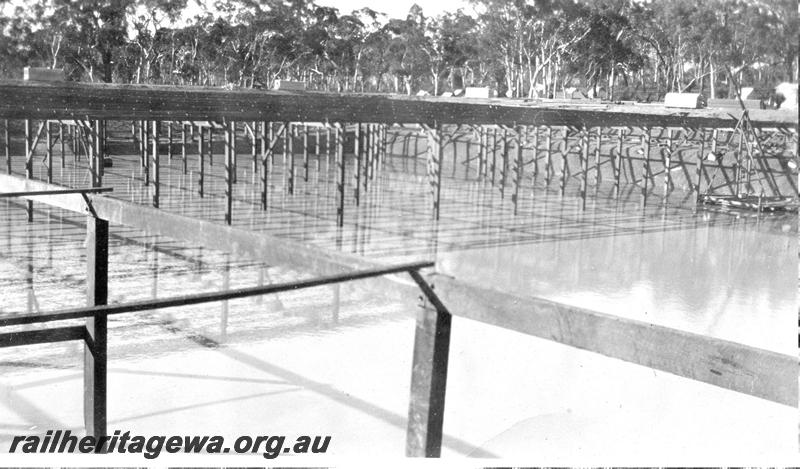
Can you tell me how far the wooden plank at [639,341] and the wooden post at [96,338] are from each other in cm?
119

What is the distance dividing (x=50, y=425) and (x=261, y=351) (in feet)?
5.14

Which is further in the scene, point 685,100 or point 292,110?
point 685,100

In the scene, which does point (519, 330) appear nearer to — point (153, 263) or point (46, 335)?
point (46, 335)

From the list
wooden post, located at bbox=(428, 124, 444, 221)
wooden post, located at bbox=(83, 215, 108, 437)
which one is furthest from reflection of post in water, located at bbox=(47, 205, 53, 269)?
wooden post, located at bbox=(83, 215, 108, 437)

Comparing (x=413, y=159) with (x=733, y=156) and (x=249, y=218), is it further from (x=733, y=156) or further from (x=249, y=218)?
(x=249, y=218)

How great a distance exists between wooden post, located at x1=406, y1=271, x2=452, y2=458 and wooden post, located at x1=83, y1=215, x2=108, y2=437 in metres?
1.06

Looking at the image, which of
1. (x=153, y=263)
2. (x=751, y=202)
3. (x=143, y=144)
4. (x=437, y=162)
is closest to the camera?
(x=153, y=263)

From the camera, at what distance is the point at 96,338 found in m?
2.56

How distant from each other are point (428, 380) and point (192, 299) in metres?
0.50

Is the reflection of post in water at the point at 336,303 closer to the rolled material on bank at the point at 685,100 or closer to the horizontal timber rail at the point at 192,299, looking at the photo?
the horizontal timber rail at the point at 192,299

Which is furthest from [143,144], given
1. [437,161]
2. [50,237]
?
[50,237]

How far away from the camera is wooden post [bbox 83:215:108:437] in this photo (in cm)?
257

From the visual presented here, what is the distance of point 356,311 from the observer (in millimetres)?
6367

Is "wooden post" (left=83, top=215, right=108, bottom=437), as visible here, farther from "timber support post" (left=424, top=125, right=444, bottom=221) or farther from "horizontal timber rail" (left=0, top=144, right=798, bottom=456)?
"timber support post" (left=424, top=125, right=444, bottom=221)
